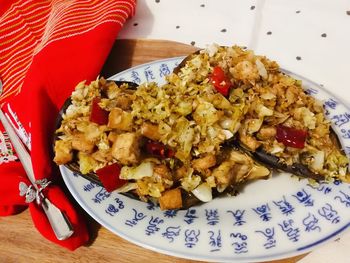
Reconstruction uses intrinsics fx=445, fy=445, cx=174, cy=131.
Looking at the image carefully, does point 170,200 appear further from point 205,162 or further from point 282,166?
point 282,166

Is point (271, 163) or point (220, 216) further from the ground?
point (271, 163)

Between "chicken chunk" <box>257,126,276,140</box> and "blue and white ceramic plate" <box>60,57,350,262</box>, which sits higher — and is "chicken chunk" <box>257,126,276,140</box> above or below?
above

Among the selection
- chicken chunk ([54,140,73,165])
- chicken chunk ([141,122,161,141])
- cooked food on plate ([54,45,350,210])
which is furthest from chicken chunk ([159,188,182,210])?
chicken chunk ([54,140,73,165])

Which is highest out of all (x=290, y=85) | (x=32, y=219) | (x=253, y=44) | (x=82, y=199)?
(x=290, y=85)

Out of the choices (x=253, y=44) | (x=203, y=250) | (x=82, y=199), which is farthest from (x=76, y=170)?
(x=253, y=44)

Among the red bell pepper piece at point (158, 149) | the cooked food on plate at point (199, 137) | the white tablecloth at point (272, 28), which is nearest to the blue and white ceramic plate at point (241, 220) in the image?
the cooked food on plate at point (199, 137)

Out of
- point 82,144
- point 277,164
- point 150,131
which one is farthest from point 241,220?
point 82,144

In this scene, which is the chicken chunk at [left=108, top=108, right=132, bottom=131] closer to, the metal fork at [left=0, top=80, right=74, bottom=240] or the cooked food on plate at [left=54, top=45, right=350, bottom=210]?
the cooked food on plate at [left=54, top=45, right=350, bottom=210]

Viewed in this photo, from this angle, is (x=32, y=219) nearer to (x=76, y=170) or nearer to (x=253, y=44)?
(x=76, y=170)
